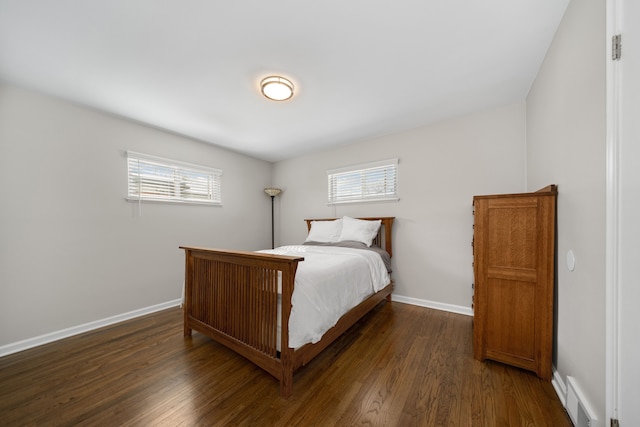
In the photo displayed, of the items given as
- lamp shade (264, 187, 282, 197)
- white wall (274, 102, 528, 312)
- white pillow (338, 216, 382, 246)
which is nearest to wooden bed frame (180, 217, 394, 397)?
white pillow (338, 216, 382, 246)

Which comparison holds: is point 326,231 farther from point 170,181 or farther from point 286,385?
point 170,181

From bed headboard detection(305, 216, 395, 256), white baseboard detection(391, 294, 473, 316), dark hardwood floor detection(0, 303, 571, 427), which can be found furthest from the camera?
bed headboard detection(305, 216, 395, 256)

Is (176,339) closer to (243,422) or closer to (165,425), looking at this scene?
(165,425)

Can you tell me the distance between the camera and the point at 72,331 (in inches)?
89.4

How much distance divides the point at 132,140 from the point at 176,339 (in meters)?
2.38

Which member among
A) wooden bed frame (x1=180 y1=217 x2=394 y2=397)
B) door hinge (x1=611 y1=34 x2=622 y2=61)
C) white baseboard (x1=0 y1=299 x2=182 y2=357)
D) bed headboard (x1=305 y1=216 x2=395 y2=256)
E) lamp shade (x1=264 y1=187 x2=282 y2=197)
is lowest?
white baseboard (x1=0 y1=299 x2=182 y2=357)

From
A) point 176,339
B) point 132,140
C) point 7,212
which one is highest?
point 132,140

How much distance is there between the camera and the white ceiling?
1371 millimetres

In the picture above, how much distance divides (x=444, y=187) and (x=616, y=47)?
1967 mm

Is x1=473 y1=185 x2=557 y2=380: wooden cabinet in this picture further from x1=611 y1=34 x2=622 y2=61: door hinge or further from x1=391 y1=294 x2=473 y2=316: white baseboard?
x1=391 y1=294 x2=473 y2=316: white baseboard

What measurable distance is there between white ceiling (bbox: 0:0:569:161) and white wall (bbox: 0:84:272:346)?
1.02 ft

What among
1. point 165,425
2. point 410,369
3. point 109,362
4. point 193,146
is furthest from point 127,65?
point 410,369

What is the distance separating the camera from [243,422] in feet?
4.09

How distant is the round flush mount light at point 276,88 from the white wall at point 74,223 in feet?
6.18
